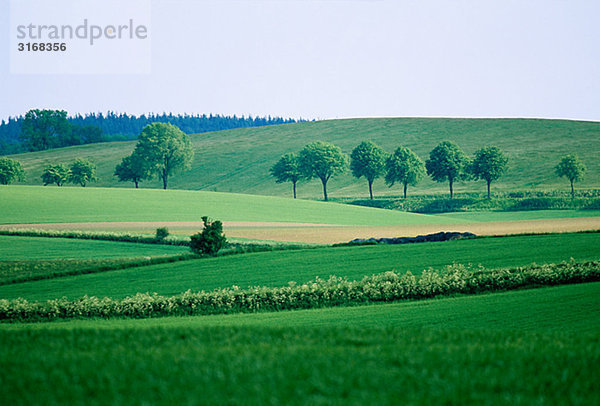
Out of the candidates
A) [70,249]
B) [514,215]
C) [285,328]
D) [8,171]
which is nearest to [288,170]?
[514,215]

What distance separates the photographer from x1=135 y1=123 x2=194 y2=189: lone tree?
326ft

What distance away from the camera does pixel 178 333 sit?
9203 mm

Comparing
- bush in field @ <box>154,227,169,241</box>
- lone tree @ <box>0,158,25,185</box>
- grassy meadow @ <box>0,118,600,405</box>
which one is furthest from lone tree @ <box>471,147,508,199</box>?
lone tree @ <box>0,158,25,185</box>

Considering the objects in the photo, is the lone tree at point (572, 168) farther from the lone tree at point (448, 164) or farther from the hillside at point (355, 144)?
the lone tree at point (448, 164)

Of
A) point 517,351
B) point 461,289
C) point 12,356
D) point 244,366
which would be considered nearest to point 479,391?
point 517,351

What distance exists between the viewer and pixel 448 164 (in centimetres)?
9125

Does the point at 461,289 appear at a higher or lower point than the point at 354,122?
lower

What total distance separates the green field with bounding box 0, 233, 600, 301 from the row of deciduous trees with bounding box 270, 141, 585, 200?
6104 cm

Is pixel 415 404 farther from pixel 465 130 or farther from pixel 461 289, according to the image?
pixel 465 130

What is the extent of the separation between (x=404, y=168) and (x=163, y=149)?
40487mm

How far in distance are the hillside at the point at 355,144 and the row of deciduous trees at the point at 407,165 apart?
4.95 meters

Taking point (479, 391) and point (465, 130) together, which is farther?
point (465, 130)

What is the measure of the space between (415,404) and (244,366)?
2137mm

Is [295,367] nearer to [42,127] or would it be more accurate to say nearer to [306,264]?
[306,264]
